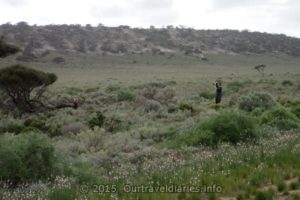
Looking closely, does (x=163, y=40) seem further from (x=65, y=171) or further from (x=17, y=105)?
(x=65, y=171)

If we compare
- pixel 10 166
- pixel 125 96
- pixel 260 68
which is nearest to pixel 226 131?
pixel 10 166

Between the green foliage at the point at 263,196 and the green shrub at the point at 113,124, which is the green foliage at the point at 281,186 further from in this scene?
the green shrub at the point at 113,124

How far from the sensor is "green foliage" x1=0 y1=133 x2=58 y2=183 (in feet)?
31.1

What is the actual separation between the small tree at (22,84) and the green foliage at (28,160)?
51.2ft

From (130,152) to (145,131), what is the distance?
335 cm

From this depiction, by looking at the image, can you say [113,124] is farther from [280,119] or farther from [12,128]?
[280,119]

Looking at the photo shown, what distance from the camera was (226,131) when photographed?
44.3 ft

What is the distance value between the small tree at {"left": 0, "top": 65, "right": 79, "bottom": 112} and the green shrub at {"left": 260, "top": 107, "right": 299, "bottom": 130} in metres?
13.5

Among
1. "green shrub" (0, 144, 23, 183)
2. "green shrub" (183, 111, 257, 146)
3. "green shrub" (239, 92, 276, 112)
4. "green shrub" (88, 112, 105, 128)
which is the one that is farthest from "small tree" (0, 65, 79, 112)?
"green shrub" (0, 144, 23, 183)

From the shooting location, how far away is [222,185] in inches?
331

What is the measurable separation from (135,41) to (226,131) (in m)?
93.2

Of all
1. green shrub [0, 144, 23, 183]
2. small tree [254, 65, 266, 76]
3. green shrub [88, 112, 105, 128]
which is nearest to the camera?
green shrub [0, 144, 23, 183]

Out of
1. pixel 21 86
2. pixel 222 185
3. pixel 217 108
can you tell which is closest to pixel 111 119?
pixel 217 108

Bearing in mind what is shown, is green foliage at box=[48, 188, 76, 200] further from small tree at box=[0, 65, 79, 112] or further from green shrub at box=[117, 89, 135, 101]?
green shrub at box=[117, 89, 135, 101]
